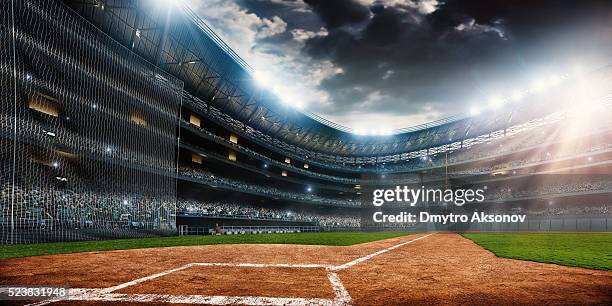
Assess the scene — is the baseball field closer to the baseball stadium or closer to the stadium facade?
the baseball stadium

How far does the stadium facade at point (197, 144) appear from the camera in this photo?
1812cm

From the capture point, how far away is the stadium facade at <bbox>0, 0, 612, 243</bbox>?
18125 mm

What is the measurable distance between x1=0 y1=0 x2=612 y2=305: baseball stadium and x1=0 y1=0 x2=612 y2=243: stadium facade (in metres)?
0.16

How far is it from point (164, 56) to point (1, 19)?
19.5m

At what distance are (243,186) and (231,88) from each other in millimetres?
11964

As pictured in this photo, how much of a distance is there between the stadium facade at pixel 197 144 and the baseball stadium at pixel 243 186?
0.16 meters

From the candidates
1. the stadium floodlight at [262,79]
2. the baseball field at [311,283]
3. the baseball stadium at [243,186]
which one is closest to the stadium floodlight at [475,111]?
the baseball stadium at [243,186]

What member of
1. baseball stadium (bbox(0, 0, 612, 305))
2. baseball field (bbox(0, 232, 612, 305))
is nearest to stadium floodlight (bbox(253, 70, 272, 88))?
baseball stadium (bbox(0, 0, 612, 305))

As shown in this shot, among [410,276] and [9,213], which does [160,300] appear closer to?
[410,276]

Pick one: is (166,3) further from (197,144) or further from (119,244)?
(119,244)

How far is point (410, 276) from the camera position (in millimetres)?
6078

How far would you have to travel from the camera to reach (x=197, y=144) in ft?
135

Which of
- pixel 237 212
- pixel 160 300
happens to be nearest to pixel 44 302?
pixel 160 300

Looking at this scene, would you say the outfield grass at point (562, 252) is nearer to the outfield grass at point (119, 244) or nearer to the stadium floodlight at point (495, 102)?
the outfield grass at point (119, 244)
